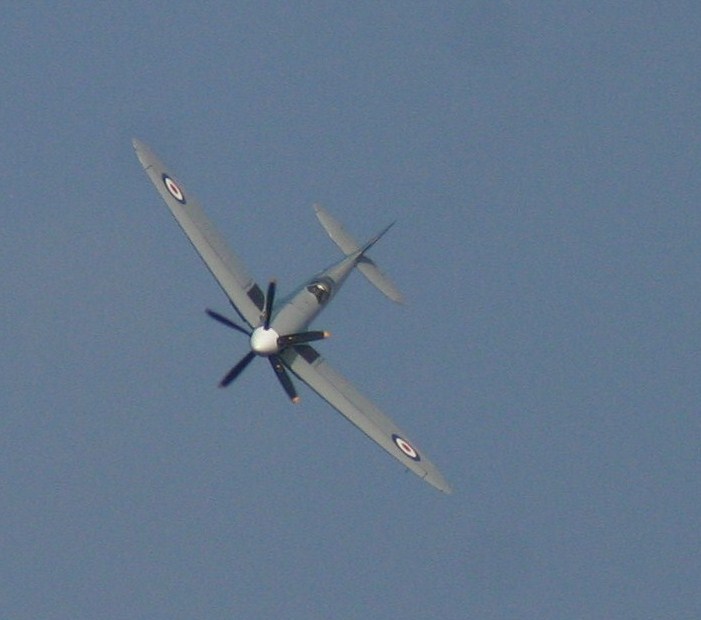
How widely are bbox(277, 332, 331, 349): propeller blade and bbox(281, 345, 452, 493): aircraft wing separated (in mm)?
2639

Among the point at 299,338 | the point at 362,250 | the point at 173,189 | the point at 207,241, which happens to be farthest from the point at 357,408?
the point at 173,189

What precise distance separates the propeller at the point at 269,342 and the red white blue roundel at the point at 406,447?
296 inches

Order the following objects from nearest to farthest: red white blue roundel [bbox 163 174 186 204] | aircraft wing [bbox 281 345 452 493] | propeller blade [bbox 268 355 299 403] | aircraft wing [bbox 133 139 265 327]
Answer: propeller blade [bbox 268 355 299 403] < aircraft wing [bbox 133 139 265 327] < aircraft wing [bbox 281 345 452 493] < red white blue roundel [bbox 163 174 186 204]

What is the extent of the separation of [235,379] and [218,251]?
9.42 metres

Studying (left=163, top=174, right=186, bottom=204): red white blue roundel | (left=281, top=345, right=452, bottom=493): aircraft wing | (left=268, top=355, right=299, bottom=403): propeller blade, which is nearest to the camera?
(left=268, top=355, right=299, bottom=403): propeller blade

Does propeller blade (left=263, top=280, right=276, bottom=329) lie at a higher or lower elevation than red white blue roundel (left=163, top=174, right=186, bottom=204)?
lower

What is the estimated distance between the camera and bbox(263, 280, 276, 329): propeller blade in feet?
272

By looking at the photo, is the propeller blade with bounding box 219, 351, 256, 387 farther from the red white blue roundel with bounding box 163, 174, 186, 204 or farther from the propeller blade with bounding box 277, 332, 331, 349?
the red white blue roundel with bounding box 163, 174, 186, 204

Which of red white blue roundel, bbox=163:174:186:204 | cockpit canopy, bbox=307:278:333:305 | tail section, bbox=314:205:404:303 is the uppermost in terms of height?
tail section, bbox=314:205:404:303

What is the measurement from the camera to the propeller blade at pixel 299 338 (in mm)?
85250

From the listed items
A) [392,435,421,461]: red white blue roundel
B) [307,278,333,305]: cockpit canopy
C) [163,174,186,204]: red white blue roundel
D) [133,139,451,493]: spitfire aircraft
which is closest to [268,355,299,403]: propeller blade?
[133,139,451,493]: spitfire aircraft

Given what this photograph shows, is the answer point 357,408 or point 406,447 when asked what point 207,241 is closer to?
point 357,408

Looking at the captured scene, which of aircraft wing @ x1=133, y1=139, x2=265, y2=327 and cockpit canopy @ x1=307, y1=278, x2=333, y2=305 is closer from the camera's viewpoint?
aircraft wing @ x1=133, y1=139, x2=265, y2=327

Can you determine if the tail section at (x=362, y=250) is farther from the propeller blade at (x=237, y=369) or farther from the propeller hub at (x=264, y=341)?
the propeller blade at (x=237, y=369)
